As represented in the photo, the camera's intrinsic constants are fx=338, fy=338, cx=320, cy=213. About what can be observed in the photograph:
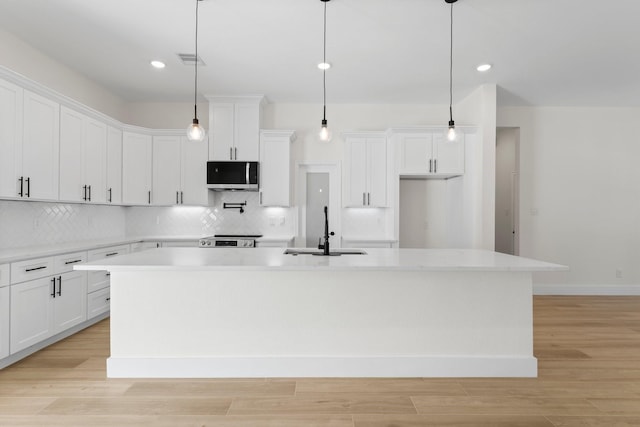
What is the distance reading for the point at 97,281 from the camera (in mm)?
3822

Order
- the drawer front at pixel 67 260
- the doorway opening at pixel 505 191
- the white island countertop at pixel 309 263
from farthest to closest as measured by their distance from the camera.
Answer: the doorway opening at pixel 505 191
the drawer front at pixel 67 260
the white island countertop at pixel 309 263

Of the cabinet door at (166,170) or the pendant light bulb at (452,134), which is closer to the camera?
the pendant light bulb at (452,134)

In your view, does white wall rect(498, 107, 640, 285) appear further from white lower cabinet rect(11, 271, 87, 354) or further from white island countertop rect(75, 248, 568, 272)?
white lower cabinet rect(11, 271, 87, 354)

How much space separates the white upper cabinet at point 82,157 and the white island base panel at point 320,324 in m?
1.80

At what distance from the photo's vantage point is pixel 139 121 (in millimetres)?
5320

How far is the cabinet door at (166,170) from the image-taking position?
4938 mm

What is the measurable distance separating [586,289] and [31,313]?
7136mm

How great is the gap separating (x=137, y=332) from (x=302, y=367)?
4.25 feet

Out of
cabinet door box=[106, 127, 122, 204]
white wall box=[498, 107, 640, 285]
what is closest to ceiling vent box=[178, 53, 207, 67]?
cabinet door box=[106, 127, 122, 204]

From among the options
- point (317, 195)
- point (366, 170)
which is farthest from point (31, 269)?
point (366, 170)

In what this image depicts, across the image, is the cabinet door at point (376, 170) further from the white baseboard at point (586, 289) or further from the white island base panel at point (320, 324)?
the white baseboard at point (586, 289)

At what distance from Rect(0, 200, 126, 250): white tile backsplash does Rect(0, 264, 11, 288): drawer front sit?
647mm

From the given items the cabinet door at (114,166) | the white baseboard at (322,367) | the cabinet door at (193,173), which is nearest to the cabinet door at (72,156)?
the cabinet door at (114,166)

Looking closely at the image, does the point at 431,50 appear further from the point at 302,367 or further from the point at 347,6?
the point at 302,367
